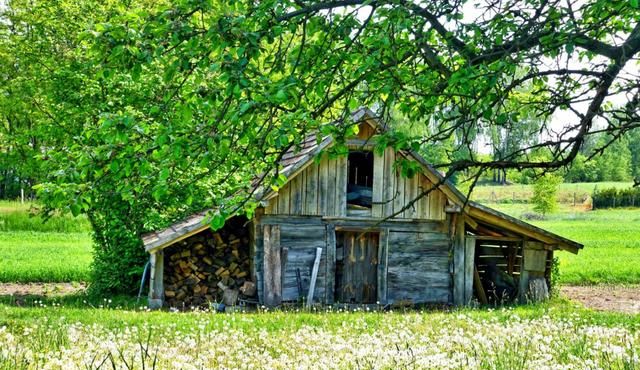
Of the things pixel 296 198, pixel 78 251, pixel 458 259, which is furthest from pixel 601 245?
pixel 78 251

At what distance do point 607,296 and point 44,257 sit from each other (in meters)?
18.9

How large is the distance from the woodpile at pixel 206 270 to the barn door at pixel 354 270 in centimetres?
231

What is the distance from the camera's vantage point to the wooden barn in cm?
1725

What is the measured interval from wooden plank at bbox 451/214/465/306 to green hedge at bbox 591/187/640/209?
52358 mm

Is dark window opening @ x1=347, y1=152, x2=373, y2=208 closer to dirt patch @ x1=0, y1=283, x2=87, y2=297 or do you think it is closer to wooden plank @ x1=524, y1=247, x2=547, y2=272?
wooden plank @ x1=524, y1=247, x2=547, y2=272

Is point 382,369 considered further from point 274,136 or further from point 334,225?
point 334,225

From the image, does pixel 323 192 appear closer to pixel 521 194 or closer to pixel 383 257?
pixel 383 257

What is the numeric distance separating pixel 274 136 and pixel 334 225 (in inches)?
498

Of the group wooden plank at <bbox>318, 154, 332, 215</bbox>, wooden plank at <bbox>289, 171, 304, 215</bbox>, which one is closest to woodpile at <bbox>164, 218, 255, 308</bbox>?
wooden plank at <bbox>289, 171, 304, 215</bbox>

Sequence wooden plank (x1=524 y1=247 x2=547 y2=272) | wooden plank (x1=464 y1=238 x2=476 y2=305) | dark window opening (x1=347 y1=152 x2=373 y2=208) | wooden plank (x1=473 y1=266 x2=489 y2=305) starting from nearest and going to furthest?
dark window opening (x1=347 y1=152 x2=373 y2=208)
wooden plank (x1=464 y1=238 x2=476 y2=305)
wooden plank (x1=524 y1=247 x2=547 y2=272)
wooden plank (x1=473 y1=266 x2=489 y2=305)

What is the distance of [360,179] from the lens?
20375 millimetres

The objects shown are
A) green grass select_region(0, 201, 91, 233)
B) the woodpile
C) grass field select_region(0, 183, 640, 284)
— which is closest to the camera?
the woodpile

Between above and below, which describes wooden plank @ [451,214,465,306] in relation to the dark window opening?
below

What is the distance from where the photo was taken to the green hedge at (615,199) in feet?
216
